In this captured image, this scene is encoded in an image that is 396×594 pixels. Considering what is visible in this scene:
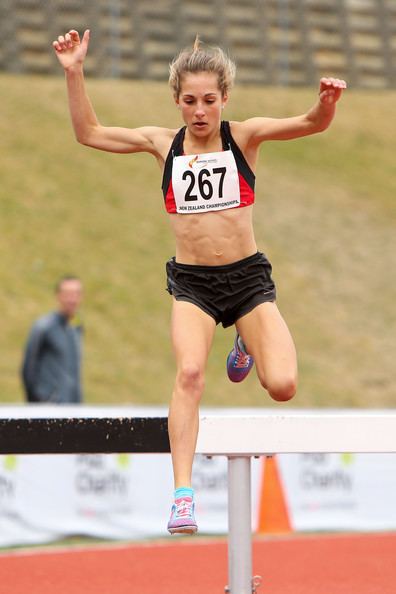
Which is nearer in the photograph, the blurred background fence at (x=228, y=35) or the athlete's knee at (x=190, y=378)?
the athlete's knee at (x=190, y=378)

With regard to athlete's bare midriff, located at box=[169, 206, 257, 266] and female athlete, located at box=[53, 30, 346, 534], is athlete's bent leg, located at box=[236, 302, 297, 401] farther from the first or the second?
athlete's bare midriff, located at box=[169, 206, 257, 266]

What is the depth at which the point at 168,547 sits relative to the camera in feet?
32.0

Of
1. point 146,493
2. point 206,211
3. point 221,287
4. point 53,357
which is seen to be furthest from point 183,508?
point 53,357

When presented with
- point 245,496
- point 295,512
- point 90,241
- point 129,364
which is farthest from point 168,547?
point 90,241

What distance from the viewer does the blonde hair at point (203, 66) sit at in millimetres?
5465

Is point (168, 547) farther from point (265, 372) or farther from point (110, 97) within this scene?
point (110, 97)

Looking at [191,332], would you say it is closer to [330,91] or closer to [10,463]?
[330,91]

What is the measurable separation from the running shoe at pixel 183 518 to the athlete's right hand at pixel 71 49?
79.1 inches

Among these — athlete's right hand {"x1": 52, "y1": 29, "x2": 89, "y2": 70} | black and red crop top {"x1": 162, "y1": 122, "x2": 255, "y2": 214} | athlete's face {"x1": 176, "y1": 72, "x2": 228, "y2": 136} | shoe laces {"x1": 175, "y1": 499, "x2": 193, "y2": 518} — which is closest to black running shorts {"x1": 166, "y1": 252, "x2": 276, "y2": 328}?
black and red crop top {"x1": 162, "y1": 122, "x2": 255, "y2": 214}

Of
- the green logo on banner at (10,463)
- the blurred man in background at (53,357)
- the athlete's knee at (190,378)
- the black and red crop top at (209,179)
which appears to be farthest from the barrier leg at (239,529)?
the blurred man in background at (53,357)

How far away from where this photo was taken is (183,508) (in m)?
5.16

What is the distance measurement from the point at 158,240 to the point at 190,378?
1459 centimetres

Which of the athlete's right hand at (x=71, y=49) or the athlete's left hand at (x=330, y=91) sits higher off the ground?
the athlete's right hand at (x=71, y=49)

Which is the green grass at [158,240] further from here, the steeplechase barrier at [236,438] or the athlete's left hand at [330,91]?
the athlete's left hand at [330,91]
